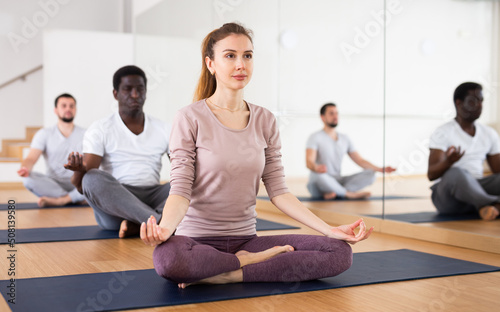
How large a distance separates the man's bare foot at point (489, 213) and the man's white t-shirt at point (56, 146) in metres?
3.14

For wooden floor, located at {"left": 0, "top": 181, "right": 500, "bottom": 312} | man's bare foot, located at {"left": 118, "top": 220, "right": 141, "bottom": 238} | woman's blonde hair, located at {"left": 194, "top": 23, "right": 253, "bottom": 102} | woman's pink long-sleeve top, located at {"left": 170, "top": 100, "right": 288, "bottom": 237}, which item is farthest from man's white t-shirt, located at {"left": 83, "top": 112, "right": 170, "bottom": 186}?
woman's pink long-sleeve top, located at {"left": 170, "top": 100, "right": 288, "bottom": 237}

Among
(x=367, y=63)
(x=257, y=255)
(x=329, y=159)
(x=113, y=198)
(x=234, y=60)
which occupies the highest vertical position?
(x=367, y=63)

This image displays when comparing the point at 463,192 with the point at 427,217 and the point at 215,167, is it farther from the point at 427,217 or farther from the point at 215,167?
the point at 215,167

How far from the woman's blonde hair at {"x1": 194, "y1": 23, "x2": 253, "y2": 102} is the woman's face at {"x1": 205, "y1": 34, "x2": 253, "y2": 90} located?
0.03 metres

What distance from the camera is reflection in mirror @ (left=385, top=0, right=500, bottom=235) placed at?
3082 mm

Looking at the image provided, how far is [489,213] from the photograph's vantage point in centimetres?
312

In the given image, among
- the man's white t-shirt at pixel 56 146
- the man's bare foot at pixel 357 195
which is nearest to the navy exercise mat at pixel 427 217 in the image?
the man's bare foot at pixel 357 195

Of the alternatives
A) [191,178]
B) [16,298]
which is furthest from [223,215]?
[16,298]

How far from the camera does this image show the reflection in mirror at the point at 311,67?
3820 millimetres

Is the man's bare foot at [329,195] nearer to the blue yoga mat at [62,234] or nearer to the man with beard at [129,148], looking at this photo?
the blue yoga mat at [62,234]

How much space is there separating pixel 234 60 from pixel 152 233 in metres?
0.68

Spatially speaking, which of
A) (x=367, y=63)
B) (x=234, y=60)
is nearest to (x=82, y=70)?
(x=367, y=63)

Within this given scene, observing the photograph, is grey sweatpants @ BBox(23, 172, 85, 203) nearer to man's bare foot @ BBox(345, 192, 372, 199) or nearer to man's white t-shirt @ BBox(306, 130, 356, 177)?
man's white t-shirt @ BBox(306, 130, 356, 177)

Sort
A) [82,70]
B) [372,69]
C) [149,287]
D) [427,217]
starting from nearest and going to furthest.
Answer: [149,287] → [427,217] → [372,69] → [82,70]
